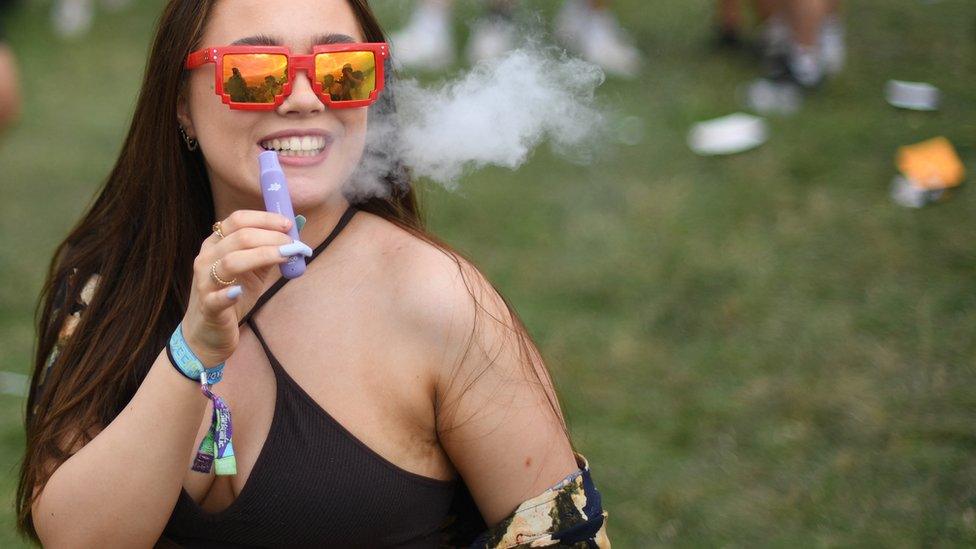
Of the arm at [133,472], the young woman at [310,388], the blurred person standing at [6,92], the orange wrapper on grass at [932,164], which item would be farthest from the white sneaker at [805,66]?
the arm at [133,472]

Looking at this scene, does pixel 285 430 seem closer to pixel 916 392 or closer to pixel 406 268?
pixel 406 268

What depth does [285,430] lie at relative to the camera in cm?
202

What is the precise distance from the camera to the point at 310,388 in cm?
204

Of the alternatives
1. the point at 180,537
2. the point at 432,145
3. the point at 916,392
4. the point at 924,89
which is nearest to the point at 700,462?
the point at 916,392

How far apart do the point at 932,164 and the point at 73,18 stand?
21.1ft

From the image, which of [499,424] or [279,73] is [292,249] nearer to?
[279,73]

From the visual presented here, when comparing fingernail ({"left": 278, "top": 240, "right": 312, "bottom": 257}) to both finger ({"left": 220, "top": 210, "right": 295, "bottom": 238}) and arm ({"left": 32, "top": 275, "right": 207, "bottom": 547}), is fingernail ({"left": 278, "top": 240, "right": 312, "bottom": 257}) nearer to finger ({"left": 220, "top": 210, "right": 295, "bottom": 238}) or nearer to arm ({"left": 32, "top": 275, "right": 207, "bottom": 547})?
finger ({"left": 220, "top": 210, "right": 295, "bottom": 238})

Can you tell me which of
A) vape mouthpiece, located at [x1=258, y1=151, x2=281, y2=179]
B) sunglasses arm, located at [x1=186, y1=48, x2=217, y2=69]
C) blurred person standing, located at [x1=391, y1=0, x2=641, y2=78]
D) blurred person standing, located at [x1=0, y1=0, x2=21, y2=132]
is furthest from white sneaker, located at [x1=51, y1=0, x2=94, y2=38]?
vape mouthpiece, located at [x1=258, y1=151, x2=281, y2=179]

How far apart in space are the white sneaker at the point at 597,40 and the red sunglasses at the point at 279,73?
14.2 feet

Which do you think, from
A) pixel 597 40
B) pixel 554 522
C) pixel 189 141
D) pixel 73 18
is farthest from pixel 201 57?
pixel 73 18

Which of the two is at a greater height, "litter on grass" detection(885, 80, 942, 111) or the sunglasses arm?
the sunglasses arm

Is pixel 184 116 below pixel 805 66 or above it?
above

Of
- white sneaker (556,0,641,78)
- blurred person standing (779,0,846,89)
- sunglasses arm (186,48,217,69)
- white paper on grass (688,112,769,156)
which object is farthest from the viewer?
white sneaker (556,0,641,78)

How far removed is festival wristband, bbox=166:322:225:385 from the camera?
1872mm
